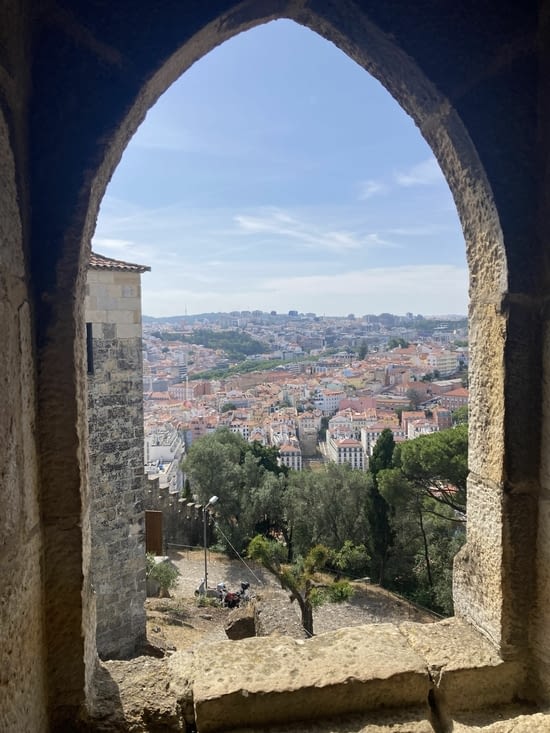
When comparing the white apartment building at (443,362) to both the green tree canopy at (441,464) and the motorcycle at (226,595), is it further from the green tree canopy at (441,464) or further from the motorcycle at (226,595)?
the motorcycle at (226,595)

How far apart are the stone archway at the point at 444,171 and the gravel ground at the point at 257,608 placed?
6479 millimetres

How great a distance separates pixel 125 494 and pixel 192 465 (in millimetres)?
16386

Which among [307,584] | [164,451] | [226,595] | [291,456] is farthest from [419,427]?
[307,584]

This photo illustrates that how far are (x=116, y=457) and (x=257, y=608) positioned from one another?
6.36 m

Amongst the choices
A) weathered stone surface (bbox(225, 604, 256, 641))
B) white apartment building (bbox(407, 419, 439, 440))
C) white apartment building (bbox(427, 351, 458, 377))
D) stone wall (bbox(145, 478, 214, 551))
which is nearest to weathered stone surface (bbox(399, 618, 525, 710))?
weathered stone surface (bbox(225, 604, 256, 641))

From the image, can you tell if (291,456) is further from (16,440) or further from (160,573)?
(16,440)

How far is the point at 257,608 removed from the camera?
11.2 meters

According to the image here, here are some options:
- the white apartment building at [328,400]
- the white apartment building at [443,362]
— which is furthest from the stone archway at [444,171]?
the white apartment building at [443,362]

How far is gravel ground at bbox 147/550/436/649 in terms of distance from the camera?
34.4ft

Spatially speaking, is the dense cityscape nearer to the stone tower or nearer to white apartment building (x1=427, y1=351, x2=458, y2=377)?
white apartment building (x1=427, y1=351, x2=458, y2=377)

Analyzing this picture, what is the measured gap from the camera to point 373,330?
5148 inches

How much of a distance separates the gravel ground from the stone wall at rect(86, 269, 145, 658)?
966 mm

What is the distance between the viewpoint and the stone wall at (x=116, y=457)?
6281mm

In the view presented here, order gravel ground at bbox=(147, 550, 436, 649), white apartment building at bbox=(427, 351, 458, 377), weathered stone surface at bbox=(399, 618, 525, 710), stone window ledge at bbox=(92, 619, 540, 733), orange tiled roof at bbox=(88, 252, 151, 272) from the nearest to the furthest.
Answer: stone window ledge at bbox=(92, 619, 540, 733) → weathered stone surface at bbox=(399, 618, 525, 710) → orange tiled roof at bbox=(88, 252, 151, 272) → gravel ground at bbox=(147, 550, 436, 649) → white apartment building at bbox=(427, 351, 458, 377)
